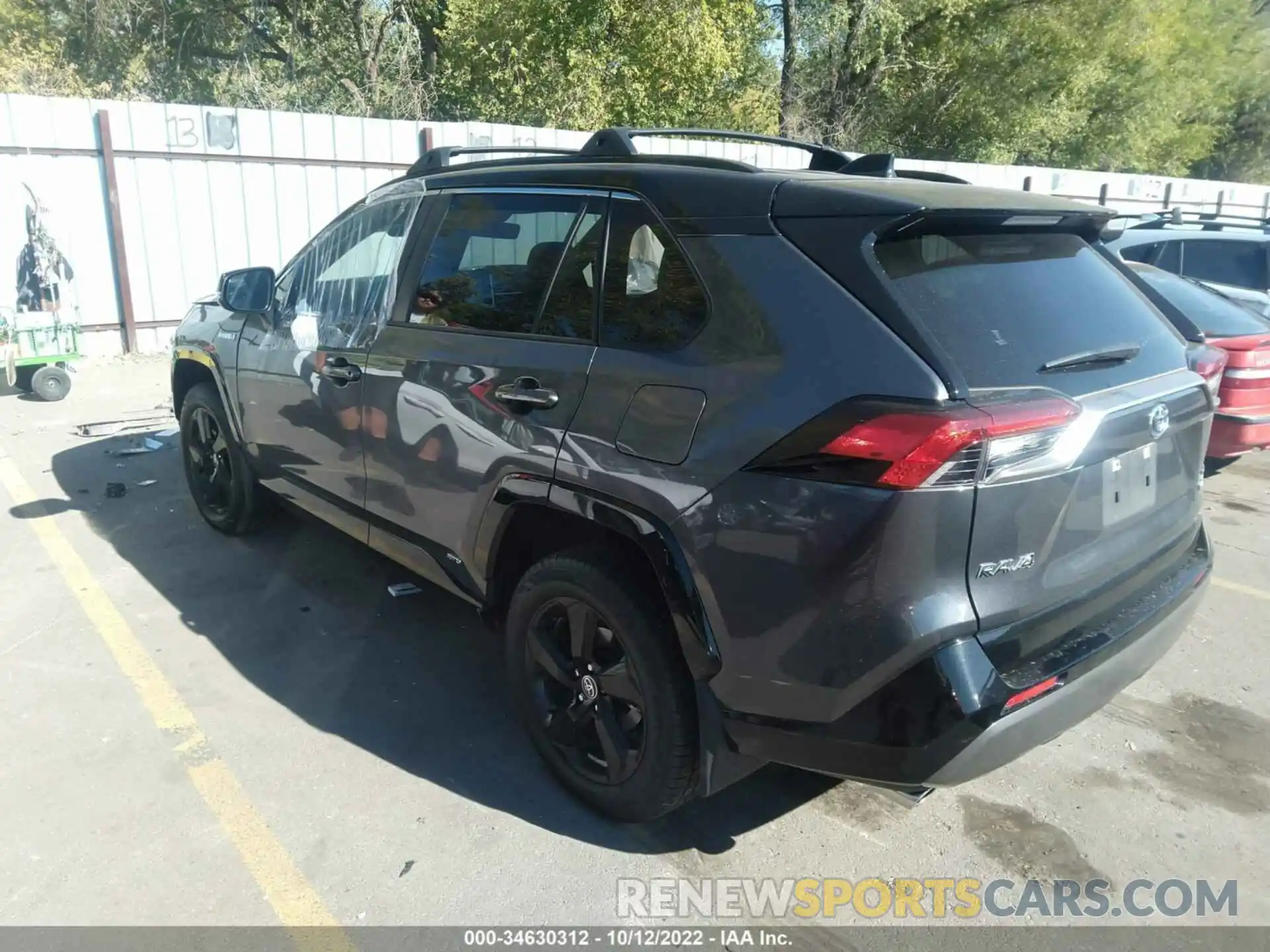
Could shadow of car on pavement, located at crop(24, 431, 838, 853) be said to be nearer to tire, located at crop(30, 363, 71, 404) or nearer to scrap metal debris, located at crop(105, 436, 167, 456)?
scrap metal debris, located at crop(105, 436, 167, 456)

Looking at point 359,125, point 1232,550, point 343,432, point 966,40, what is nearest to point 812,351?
point 343,432

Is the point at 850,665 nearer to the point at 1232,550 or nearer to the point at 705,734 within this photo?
the point at 705,734

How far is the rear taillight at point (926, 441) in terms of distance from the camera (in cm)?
203

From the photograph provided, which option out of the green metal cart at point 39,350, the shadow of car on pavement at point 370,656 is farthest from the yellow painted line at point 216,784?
the green metal cart at point 39,350

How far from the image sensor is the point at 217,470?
5.12 meters

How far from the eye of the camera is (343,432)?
3768 millimetres

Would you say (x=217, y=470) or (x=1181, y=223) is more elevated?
(x=1181, y=223)

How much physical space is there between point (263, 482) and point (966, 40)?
24.7 meters

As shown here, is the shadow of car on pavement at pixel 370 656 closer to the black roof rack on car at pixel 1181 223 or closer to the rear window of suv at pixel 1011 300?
the rear window of suv at pixel 1011 300

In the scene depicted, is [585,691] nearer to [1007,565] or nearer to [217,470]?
[1007,565]

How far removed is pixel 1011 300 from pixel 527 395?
141 cm

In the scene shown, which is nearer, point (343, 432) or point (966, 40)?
point (343, 432)

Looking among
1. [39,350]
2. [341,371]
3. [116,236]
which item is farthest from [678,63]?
[341,371]

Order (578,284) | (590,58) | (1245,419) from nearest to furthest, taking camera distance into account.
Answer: (578,284) < (1245,419) < (590,58)
